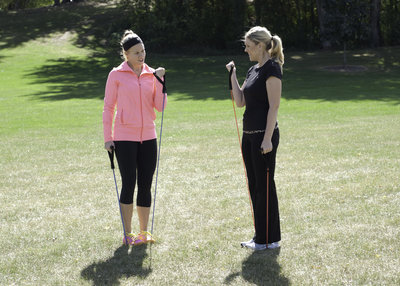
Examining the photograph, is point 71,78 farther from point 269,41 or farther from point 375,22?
point 269,41

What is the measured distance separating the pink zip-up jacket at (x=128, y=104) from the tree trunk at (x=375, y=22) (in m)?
33.9

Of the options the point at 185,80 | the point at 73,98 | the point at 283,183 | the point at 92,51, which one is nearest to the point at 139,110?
the point at 283,183

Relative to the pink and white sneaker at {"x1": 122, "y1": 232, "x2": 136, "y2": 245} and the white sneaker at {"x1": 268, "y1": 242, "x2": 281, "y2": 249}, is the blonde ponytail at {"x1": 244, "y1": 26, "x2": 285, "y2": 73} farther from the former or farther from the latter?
the pink and white sneaker at {"x1": 122, "y1": 232, "x2": 136, "y2": 245}

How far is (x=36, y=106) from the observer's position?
806 inches

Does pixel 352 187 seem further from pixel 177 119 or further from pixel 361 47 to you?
pixel 361 47

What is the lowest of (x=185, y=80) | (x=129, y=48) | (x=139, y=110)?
(x=185, y=80)

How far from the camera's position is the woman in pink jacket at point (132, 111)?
5.63 metres

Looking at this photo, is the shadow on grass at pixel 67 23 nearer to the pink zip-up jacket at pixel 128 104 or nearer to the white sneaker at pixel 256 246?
the pink zip-up jacket at pixel 128 104

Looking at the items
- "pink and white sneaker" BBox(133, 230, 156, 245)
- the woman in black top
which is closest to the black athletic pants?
the woman in black top

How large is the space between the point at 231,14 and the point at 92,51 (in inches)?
404

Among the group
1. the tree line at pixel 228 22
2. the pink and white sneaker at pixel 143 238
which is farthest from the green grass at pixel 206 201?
the tree line at pixel 228 22

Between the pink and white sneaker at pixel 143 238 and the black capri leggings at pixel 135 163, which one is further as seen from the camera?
the pink and white sneaker at pixel 143 238

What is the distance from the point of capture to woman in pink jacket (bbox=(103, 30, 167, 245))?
563 cm

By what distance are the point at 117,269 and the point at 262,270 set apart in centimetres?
136
